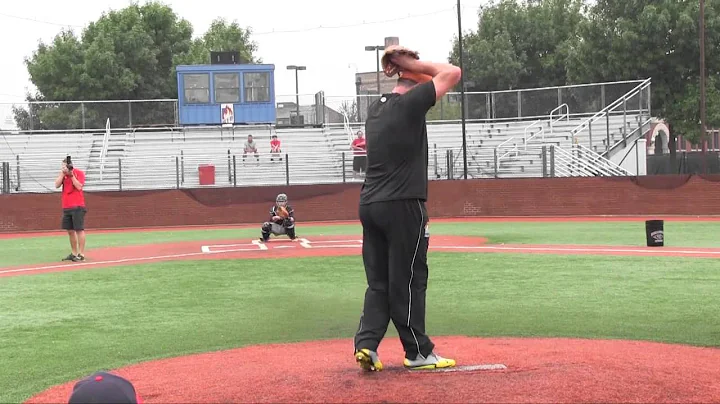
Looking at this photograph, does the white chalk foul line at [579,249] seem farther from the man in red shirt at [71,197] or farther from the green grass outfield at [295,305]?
the man in red shirt at [71,197]

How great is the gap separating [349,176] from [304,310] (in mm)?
23111

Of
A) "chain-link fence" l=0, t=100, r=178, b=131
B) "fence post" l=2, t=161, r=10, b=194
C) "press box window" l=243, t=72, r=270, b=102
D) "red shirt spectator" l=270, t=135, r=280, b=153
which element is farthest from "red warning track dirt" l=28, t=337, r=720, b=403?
"press box window" l=243, t=72, r=270, b=102

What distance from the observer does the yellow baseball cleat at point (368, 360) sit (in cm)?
579

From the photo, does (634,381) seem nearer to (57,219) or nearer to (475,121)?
(57,219)

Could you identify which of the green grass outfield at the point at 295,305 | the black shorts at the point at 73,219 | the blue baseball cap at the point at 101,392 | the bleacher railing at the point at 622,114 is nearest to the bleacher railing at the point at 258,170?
the bleacher railing at the point at 622,114

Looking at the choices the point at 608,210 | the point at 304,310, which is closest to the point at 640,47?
the point at 608,210

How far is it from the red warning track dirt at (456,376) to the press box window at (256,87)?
1300 inches

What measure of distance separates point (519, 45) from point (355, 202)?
3229 centimetres

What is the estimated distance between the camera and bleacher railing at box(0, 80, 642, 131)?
118ft

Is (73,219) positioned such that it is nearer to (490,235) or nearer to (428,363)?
(490,235)

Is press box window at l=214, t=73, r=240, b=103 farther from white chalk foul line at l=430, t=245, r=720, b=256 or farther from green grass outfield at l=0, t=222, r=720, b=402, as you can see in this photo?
Result: green grass outfield at l=0, t=222, r=720, b=402

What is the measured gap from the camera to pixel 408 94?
5.86 m

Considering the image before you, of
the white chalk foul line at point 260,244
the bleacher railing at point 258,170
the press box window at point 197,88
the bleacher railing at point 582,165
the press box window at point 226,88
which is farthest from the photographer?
the press box window at point 226,88

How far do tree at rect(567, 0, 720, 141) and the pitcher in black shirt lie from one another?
38.1m
